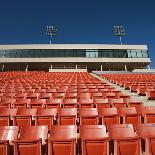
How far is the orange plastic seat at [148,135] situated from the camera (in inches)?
189

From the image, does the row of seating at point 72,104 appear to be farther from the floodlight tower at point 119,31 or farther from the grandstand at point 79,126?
the floodlight tower at point 119,31

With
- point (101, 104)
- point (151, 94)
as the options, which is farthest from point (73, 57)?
point (101, 104)

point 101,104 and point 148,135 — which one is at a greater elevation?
point 101,104

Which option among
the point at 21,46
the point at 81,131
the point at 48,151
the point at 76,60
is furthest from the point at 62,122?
the point at 21,46

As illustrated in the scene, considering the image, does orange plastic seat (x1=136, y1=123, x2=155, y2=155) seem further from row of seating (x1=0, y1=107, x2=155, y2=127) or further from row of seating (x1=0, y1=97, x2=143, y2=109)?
row of seating (x1=0, y1=97, x2=143, y2=109)

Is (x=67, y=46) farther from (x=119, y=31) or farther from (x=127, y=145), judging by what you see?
(x=127, y=145)

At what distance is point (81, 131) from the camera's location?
5469 mm

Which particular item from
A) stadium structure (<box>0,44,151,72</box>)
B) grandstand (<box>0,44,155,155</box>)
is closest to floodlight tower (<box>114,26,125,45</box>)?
stadium structure (<box>0,44,151,72</box>)

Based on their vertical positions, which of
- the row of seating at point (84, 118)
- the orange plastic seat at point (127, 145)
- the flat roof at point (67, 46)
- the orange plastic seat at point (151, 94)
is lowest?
the orange plastic seat at point (127, 145)

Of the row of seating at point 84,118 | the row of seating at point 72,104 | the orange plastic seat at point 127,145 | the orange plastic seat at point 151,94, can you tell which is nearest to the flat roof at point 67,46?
the orange plastic seat at point 151,94

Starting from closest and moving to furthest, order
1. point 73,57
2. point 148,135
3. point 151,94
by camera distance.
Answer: point 148,135 → point 151,94 → point 73,57

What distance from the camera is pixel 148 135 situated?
5.21m

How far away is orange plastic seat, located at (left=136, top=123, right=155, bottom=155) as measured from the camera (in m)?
4.80

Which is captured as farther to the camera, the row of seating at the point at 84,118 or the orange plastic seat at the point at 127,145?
the row of seating at the point at 84,118
